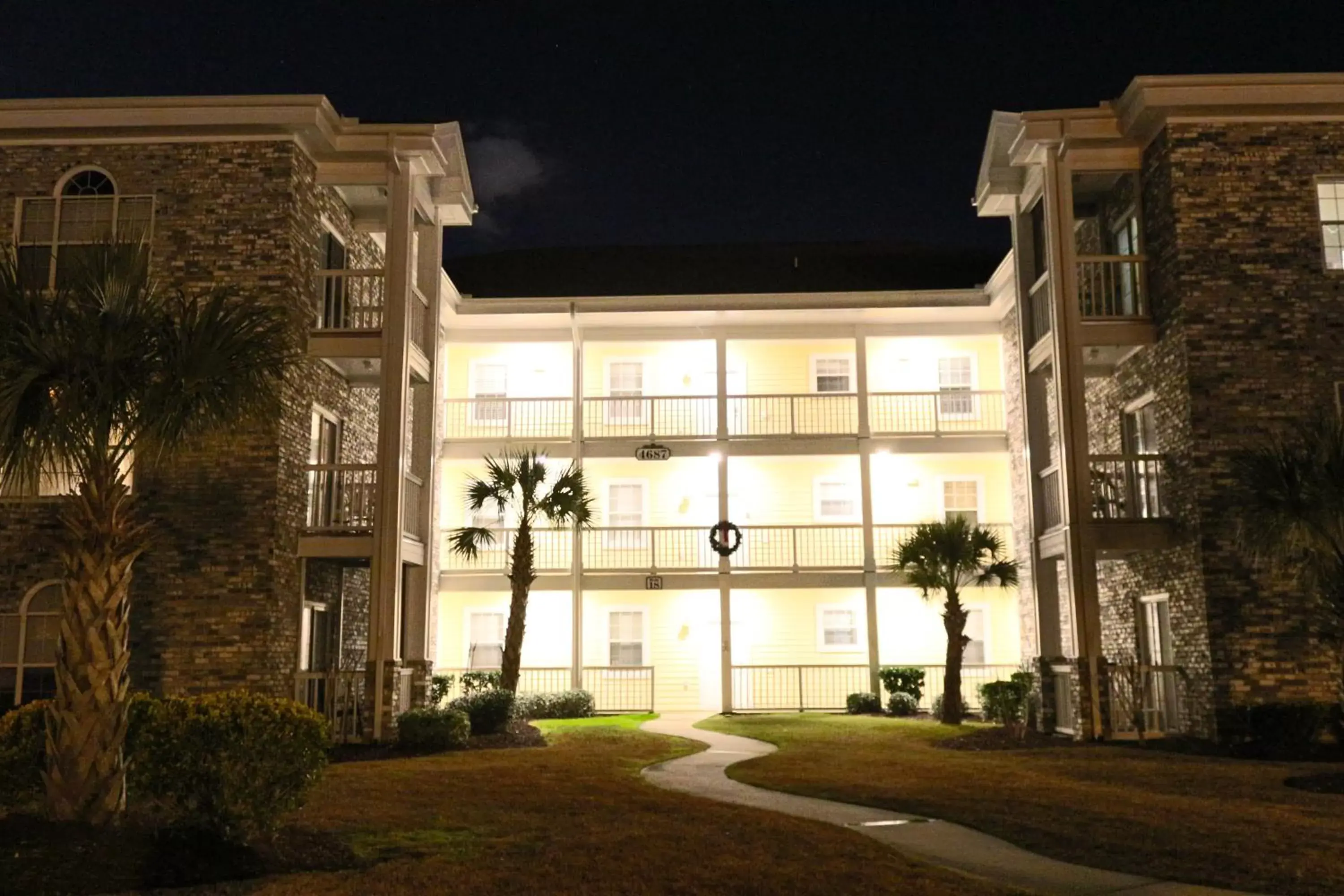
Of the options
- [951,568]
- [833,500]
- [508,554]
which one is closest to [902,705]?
[951,568]

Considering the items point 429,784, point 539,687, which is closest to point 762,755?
point 429,784

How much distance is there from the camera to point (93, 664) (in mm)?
8766

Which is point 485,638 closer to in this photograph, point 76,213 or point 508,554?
point 508,554

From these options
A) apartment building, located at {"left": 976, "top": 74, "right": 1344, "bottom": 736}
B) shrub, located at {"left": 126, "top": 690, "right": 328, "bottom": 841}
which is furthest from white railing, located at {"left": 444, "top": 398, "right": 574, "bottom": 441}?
shrub, located at {"left": 126, "top": 690, "right": 328, "bottom": 841}

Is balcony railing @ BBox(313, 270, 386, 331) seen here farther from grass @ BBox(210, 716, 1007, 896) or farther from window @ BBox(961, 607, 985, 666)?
window @ BBox(961, 607, 985, 666)

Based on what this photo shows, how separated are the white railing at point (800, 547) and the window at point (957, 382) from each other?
3.47m

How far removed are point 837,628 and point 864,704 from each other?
257 centimetres

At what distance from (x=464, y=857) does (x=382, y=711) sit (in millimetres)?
9012

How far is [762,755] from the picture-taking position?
52.1ft

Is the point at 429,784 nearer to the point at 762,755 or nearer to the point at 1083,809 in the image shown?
the point at 762,755

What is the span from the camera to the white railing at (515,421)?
84.7 feet

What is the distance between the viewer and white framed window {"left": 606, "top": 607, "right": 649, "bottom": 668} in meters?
26.0

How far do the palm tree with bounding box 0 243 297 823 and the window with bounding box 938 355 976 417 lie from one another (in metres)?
19.6

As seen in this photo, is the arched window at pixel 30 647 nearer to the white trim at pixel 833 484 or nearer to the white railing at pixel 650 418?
the white railing at pixel 650 418
